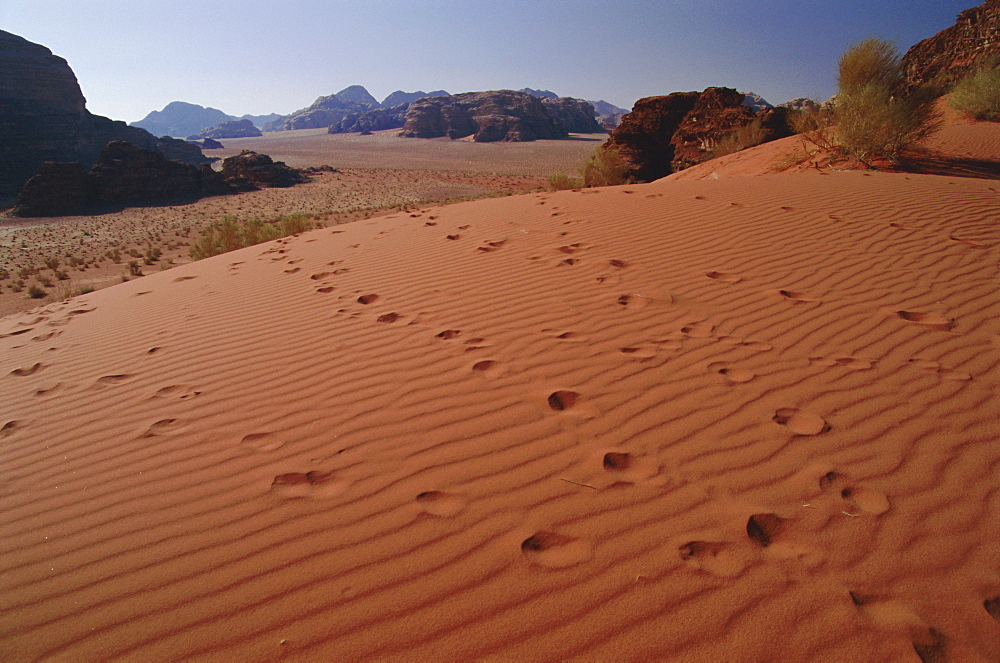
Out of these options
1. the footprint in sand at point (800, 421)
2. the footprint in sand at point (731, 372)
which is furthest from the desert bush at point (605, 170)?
the footprint in sand at point (800, 421)

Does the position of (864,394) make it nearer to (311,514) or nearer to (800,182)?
(311,514)

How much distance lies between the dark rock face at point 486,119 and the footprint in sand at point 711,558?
2749 inches

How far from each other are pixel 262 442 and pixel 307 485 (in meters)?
0.49

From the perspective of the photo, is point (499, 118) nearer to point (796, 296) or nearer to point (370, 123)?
point (370, 123)

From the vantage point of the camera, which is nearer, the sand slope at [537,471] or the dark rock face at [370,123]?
the sand slope at [537,471]

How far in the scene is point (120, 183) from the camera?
27.5 m

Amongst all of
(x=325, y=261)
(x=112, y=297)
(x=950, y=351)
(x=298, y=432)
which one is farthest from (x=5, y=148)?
(x=950, y=351)

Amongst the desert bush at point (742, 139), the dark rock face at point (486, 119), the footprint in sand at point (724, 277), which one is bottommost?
the footprint in sand at point (724, 277)

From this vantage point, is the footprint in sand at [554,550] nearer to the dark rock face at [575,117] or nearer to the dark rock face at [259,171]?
the dark rock face at [259,171]

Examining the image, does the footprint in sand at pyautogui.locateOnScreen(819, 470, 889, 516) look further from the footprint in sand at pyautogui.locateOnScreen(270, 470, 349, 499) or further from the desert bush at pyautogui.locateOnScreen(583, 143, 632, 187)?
the desert bush at pyautogui.locateOnScreen(583, 143, 632, 187)

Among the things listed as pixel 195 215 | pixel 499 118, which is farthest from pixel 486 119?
pixel 195 215

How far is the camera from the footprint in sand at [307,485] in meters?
2.04

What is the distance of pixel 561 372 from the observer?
2797mm

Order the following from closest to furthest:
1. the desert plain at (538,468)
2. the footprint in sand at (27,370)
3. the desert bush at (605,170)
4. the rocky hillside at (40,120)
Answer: the desert plain at (538,468) → the footprint in sand at (27,370) → the desert bush at (605,170) → the rocky hillside at (40,120)
